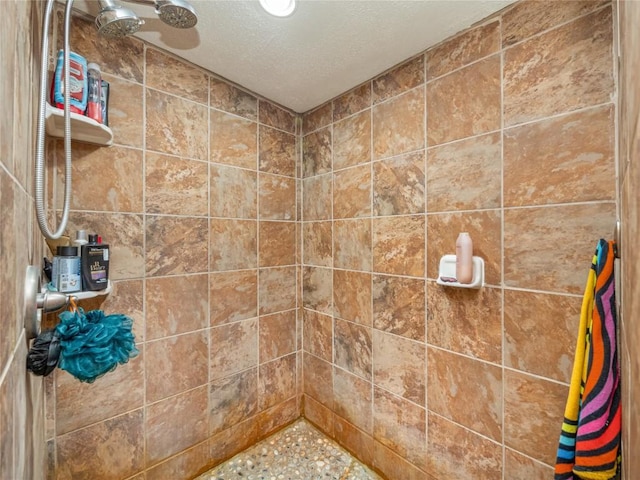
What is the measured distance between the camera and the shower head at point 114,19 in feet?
2.74

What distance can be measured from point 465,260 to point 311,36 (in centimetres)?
104

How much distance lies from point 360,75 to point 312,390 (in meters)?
1.74

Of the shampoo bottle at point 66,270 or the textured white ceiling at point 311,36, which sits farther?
the textured white ceiling at point 311,36

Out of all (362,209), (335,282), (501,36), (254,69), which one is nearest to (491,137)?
(501,36)

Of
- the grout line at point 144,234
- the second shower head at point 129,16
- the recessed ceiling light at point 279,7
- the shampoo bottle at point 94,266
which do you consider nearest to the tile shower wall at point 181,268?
the grout line at point 144,234

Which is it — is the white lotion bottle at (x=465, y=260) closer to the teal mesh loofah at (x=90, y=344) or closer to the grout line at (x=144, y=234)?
the teal mesh loofah at (x=90, y=344)

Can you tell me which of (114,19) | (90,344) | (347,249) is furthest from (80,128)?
(347,249)

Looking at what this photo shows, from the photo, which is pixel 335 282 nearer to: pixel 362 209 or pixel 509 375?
pixel 362 209

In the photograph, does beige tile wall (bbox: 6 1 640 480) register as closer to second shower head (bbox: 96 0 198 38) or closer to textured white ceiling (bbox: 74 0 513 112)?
textured white ceiling (bbox: 74 0 513 112)

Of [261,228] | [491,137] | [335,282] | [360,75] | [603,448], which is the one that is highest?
[360,75]

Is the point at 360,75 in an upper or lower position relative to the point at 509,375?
upper

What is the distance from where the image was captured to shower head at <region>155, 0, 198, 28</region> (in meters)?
0.86

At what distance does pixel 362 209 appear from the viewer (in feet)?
4.62

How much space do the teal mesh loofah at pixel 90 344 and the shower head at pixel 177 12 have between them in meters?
0.94
